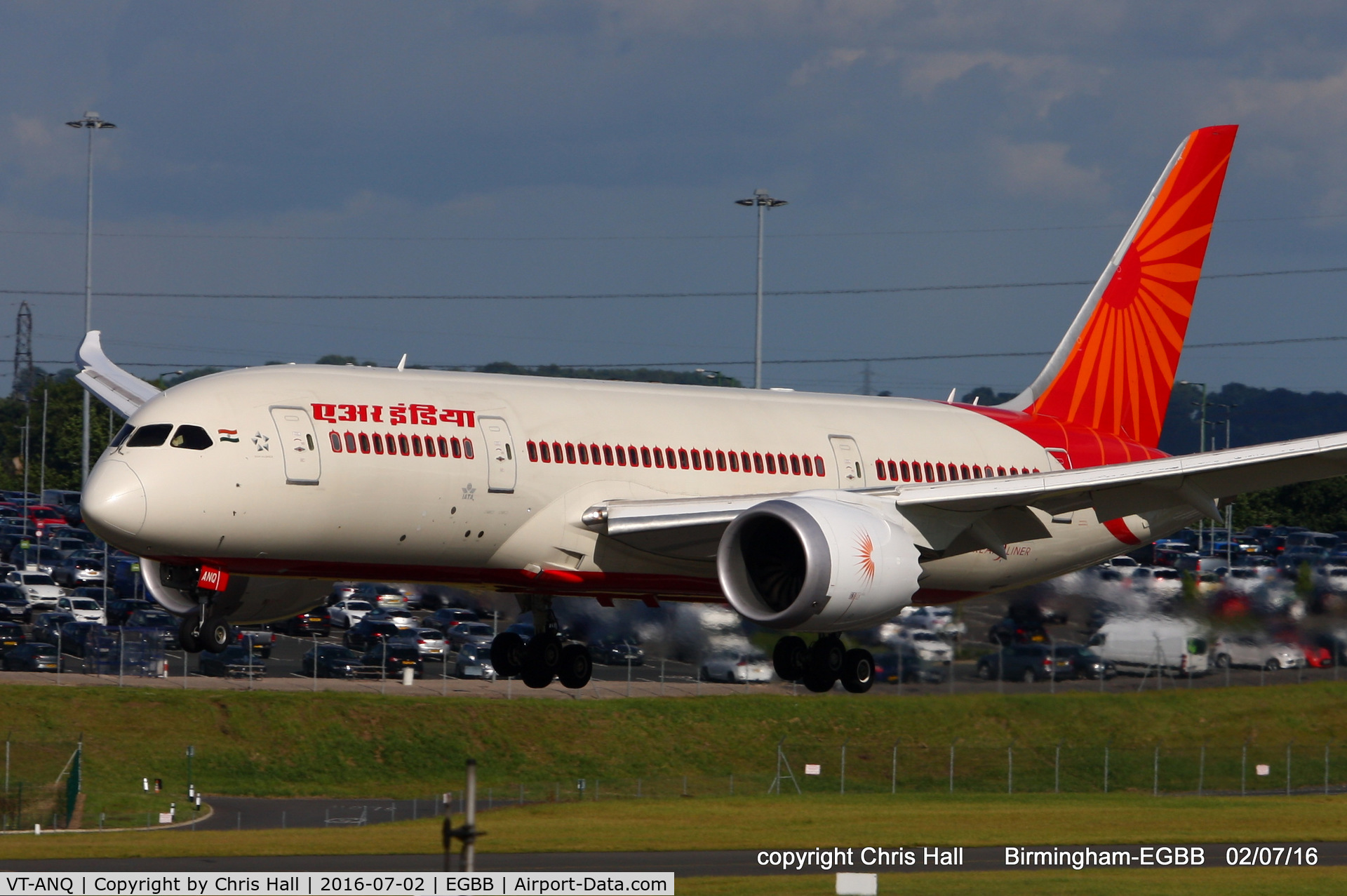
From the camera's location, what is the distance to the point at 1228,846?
54125 millimetres

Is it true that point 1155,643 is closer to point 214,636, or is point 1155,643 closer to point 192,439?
point 214,636

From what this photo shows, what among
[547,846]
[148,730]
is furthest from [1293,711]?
[148,730]

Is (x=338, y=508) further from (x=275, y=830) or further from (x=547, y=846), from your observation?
(x=275, y=830)

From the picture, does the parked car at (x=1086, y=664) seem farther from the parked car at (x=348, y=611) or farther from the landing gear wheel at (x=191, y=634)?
the parked car at (x=348, y=611)

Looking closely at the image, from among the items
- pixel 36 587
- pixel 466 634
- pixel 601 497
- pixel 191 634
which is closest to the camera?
pixel 191 634

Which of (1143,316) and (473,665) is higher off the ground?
(1143,316)

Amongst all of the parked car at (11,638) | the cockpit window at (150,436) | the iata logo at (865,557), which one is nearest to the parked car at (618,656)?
the parked car at (11,638)

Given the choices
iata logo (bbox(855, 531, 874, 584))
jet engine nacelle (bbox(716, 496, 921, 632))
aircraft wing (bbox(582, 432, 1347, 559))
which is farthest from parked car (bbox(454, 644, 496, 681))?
iata logo (bbox(855, 531, 874, 584))

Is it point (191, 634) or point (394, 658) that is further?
point (394, 658)

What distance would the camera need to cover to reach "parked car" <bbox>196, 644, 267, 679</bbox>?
Result: 77.1 m

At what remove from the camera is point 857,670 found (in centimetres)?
3778

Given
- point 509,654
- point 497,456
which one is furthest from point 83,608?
point 497,456

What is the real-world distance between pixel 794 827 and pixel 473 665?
75.8ft

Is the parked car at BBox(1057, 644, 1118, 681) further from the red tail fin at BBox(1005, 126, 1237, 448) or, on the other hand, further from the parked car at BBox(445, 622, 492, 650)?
the parked car at BBox(445, 622, 492, 650)
